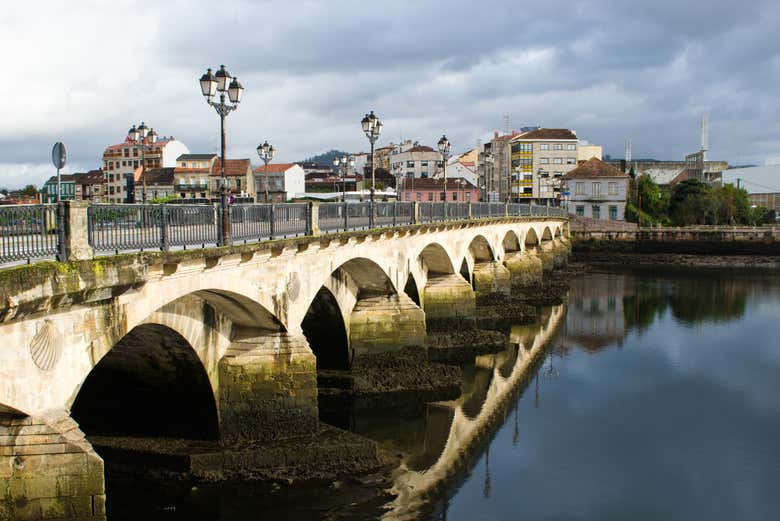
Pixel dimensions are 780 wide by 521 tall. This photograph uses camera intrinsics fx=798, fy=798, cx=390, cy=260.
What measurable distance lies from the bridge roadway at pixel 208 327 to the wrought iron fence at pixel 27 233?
38 cm

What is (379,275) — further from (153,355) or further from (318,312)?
(153,355)

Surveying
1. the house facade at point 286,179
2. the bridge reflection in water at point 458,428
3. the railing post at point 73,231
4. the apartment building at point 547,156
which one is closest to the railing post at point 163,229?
the railing post at point 73,231

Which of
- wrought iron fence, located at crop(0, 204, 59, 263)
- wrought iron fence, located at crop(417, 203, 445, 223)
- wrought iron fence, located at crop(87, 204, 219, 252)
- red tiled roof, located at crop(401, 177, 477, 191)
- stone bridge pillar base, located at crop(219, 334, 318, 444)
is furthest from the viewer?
red tiled roof, located at crop(401, 177, 477, 191)

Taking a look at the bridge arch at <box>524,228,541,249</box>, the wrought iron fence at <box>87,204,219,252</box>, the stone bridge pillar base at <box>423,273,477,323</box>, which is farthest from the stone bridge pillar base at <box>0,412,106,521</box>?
the bridge arch at <box>524,228,541,249</box>

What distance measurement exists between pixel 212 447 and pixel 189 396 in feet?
4.06

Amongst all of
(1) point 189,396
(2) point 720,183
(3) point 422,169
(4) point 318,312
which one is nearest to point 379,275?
(4) point 318,312

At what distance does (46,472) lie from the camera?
10.5m

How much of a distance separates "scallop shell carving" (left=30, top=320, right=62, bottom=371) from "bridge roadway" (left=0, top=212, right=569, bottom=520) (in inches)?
0.7

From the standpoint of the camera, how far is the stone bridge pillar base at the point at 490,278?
41.5 meters

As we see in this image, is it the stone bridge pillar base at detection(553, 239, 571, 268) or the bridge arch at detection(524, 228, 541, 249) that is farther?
the stone bridge pillar base at detection(553, 239, 571, 268)

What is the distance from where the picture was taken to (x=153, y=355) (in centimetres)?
1669

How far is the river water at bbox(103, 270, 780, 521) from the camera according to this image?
16.5 meters

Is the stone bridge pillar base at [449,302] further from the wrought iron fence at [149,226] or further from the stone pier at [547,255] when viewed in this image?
the stone pier at [547,255]

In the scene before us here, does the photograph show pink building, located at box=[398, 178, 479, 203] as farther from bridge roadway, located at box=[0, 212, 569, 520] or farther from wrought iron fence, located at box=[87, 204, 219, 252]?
wrought iron fence, located at box=[87, 204, 219, 252]
